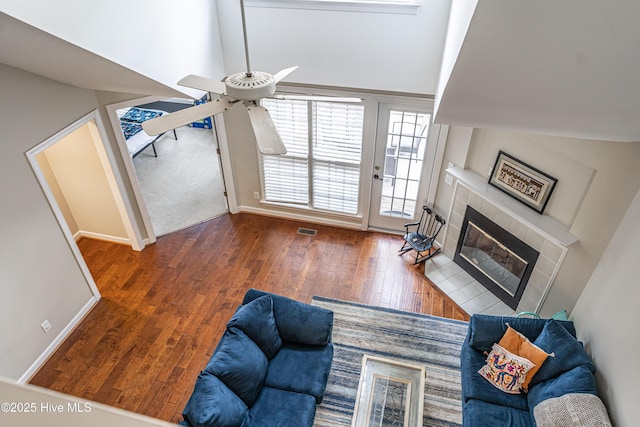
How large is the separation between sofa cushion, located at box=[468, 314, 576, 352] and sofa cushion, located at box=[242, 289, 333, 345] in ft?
4.45

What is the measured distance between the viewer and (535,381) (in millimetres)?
3463

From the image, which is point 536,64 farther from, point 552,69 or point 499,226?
point 499,226

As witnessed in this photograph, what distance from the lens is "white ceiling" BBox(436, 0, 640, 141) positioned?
1.75m

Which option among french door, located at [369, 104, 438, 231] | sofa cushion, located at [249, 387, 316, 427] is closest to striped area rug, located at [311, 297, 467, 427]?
sofa cushion, located at [249, 387, 316, 427]

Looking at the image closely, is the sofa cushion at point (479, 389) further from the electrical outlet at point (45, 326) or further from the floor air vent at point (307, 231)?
the electrical outlet at point (45, 326)

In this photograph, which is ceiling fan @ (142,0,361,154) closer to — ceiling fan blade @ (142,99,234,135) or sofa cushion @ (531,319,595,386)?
ceiling fan blade @ (142,99,234,135)

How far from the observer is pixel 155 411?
12.3ft

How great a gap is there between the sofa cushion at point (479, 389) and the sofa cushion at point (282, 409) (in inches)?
52.8

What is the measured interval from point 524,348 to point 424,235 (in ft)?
6.81

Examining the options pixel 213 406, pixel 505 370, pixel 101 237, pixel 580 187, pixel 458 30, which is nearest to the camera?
pixel 458 30

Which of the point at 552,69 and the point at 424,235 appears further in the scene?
the point at 424,235

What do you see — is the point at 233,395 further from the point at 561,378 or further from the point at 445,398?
the point at 561,378

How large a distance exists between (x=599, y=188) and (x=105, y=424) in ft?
13.2

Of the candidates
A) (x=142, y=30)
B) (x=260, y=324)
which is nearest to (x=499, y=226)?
Result: (x=260, y=324)
